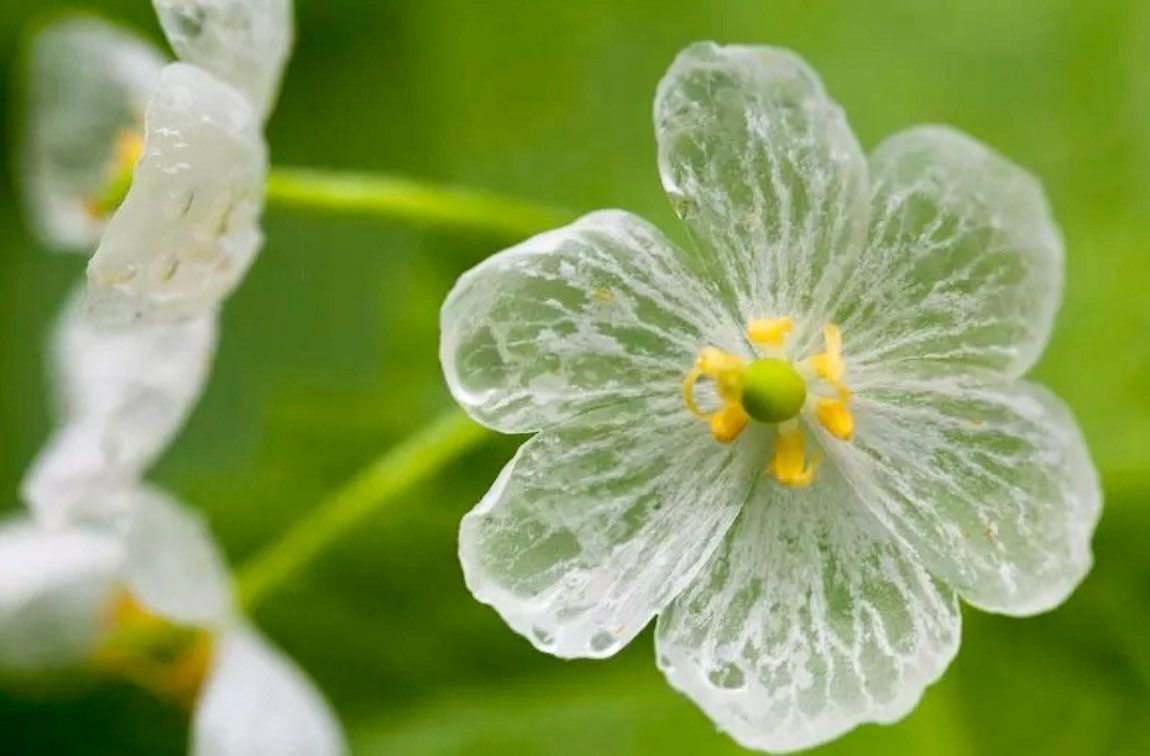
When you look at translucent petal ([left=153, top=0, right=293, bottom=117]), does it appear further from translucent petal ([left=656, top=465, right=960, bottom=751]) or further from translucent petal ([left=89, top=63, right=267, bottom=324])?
translucent petal ([left=656, top=465, right=960, bottom=751])

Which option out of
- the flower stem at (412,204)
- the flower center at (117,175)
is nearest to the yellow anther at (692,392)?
the flower stem at (412,204)

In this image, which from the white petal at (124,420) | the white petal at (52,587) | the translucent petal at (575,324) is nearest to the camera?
the translucent petal at (575,324)

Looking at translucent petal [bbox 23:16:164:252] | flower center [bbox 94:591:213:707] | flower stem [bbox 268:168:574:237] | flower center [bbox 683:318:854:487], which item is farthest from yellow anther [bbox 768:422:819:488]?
translucent petal [bbox 23:16:164:252]

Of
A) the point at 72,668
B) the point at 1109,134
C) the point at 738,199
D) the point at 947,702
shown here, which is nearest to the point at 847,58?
the point at 1109,134

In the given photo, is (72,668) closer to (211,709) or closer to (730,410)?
(211,709)

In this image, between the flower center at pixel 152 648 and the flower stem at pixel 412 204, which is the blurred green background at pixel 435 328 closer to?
the flower center at pixel 152 648
